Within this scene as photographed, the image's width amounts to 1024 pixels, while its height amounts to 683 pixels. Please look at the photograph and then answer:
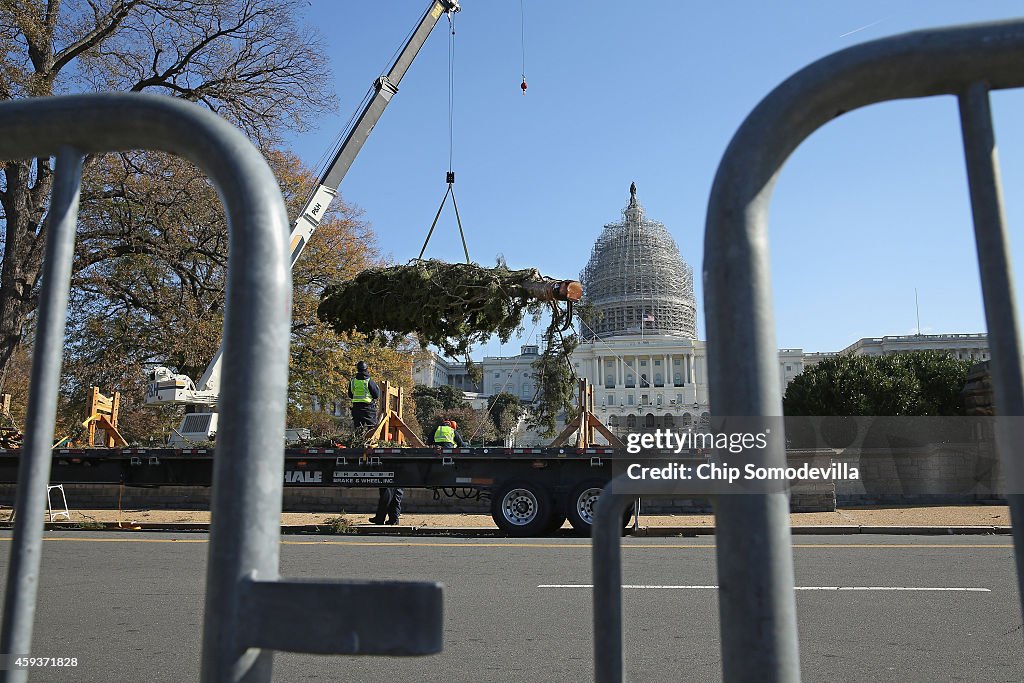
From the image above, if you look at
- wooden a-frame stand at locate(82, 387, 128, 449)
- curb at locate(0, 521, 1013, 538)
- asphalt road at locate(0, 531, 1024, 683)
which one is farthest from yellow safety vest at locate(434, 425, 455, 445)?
wooden a-frame stand at locate(82, 387, 128, 449)

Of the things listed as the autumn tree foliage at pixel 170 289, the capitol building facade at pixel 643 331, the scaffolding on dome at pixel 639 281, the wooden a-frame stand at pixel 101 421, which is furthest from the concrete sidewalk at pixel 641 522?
the scaffolding on dome at pixel 639 281

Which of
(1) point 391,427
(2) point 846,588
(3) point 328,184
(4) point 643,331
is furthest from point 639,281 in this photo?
(2) point 846,588

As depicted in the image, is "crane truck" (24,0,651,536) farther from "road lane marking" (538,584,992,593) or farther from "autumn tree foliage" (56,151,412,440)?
"autumn tree foliage" (56,151,412,440)

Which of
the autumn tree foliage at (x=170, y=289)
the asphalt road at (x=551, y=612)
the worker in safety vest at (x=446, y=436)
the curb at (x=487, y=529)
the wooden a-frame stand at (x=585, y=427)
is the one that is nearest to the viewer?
the asphalt road at (x=551, y=612)

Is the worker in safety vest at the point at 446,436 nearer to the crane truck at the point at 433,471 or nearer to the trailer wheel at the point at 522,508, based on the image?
the crane truck at the point at 433,471

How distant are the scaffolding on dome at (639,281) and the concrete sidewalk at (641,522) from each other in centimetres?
9064

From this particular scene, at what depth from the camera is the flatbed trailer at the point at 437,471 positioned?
1319cm

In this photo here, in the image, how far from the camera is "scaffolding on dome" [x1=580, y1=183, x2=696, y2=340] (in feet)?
356

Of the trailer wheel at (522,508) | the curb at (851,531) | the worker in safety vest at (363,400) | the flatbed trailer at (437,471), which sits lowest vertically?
the curb at (851,531)

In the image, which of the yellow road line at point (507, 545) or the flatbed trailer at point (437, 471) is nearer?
the yellow road line at point (507, 545)

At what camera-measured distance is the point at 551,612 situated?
6539 mm

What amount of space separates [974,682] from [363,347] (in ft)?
83.7

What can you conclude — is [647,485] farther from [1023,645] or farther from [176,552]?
[176,552]

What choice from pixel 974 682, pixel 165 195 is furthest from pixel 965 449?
pixel 165 195
